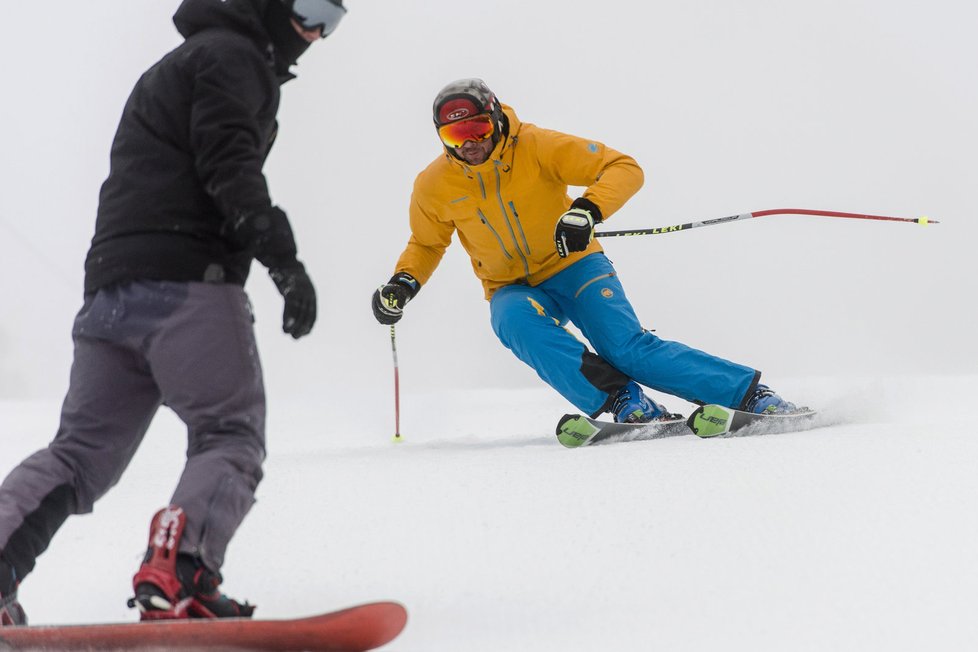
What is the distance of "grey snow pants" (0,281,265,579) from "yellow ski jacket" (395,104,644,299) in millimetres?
2057

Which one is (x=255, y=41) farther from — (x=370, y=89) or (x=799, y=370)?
(x=370, y=89)

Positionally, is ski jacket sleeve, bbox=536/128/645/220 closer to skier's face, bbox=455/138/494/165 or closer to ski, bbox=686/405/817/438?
skier's face, bbox=455/138/494/165

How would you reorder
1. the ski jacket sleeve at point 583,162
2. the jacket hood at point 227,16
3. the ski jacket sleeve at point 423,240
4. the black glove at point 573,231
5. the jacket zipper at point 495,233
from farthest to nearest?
the ski jacket sleeve at point 423,240, the jacket zipper at point 495,233, the ski jacket sleeve at point 583,162, the black glove at point 573,231, the jacket hood at point 227,16

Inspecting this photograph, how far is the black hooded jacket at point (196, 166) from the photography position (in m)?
1.71

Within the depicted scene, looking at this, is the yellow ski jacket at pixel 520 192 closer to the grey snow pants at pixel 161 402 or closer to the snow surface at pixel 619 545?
the snow surface at pixel 619 545

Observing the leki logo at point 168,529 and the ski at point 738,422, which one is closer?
the leki logo at point 168,529

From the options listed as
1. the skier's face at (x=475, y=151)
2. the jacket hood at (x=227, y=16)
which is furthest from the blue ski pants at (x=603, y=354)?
the jacket hood at (x=227, y=16)

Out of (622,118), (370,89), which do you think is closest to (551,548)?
(622,118)

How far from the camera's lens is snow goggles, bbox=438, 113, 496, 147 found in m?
3.55

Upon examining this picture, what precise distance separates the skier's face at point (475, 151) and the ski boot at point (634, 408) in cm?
106

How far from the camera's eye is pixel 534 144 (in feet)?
12.3

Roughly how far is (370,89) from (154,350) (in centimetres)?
2709

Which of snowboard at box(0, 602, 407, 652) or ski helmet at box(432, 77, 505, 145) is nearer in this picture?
snowboard at box(0, 602, 407, 652)

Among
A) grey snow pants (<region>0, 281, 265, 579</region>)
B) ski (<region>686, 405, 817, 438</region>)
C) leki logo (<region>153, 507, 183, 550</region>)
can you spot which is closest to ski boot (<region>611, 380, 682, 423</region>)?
ski (<region>686, 405, 817, 438</region>)
